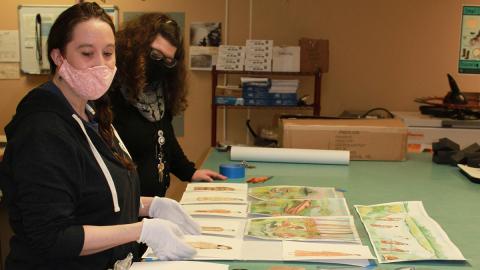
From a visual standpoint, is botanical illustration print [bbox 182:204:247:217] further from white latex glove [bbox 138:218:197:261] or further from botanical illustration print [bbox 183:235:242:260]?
white latex glove [bbox 138:218:197:261]

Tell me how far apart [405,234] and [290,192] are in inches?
21.7

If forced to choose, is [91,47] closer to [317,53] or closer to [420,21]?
[317,53]

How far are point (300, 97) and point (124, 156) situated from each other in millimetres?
2558

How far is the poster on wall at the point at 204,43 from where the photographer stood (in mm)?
3898

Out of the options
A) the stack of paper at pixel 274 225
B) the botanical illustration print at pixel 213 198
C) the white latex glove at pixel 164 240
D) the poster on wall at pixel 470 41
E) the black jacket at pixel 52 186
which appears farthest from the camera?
the poster on wall at pixel 470 41

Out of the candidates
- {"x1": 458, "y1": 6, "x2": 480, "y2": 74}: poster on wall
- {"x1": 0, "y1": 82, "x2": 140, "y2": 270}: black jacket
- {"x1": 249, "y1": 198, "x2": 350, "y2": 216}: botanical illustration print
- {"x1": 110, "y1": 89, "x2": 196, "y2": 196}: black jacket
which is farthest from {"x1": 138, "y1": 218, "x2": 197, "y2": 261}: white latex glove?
{"x1": 458, "y1": 6, "x2": 480, "y2": 74}: poster on wall

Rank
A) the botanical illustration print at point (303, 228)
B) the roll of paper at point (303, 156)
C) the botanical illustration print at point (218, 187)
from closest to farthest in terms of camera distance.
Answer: the botanical illustration print at point (303, 228)
the botanical illustration print at point (218, 187)
the roll of paper at point (303, 156)

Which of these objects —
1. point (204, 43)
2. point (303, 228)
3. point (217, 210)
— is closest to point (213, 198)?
point (217, 210)

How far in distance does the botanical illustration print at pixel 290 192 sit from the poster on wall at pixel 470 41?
2.41 meters

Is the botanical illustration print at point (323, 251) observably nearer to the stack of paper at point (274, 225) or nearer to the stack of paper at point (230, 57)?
the stack of paper at point (274, 225)

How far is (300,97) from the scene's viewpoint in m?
3.87

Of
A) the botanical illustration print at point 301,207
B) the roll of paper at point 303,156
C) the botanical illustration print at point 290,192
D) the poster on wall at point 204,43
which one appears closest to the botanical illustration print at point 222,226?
the botanical illustration print at point 301,207

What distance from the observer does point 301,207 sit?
5.79 feet

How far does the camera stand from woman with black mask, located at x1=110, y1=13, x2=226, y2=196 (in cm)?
207
